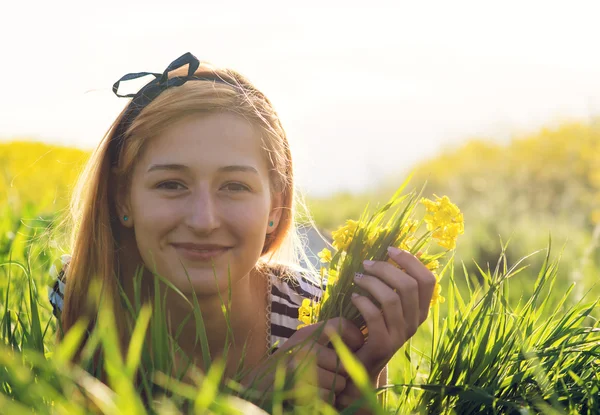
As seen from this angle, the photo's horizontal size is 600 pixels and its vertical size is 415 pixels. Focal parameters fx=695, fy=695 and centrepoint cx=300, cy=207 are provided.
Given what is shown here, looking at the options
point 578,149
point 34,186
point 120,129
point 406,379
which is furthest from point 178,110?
point 578,149

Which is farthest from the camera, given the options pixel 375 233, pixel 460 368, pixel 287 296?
pixel 287 296

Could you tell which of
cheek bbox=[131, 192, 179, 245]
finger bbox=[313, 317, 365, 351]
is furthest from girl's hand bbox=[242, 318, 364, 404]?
cheek bbox=[131, 192, 179, 245]

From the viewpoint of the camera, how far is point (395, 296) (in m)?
1.93

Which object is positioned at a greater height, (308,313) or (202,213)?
(202,213)

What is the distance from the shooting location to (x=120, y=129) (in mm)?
2637

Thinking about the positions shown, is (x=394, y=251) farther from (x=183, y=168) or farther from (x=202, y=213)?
(x=183, y=168)

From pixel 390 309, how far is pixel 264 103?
1.09 metres

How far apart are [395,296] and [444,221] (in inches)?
10.1

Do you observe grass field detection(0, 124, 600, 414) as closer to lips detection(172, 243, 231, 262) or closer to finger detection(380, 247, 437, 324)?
finger detection(380, 247, 437, 324)

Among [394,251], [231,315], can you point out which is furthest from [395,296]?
[231,315]

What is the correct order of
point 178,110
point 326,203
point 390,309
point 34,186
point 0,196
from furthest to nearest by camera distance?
point 326,203
point 34,186
point 0,196
point 178,110
point 390,309

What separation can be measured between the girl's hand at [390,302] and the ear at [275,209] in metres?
0.78

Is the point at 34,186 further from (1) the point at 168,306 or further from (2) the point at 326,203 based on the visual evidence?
(1) the point at 168,306

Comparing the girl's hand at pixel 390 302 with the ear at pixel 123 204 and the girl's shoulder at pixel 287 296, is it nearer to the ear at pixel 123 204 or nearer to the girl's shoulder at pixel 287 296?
the girl's shoulder at pixel 287 296
